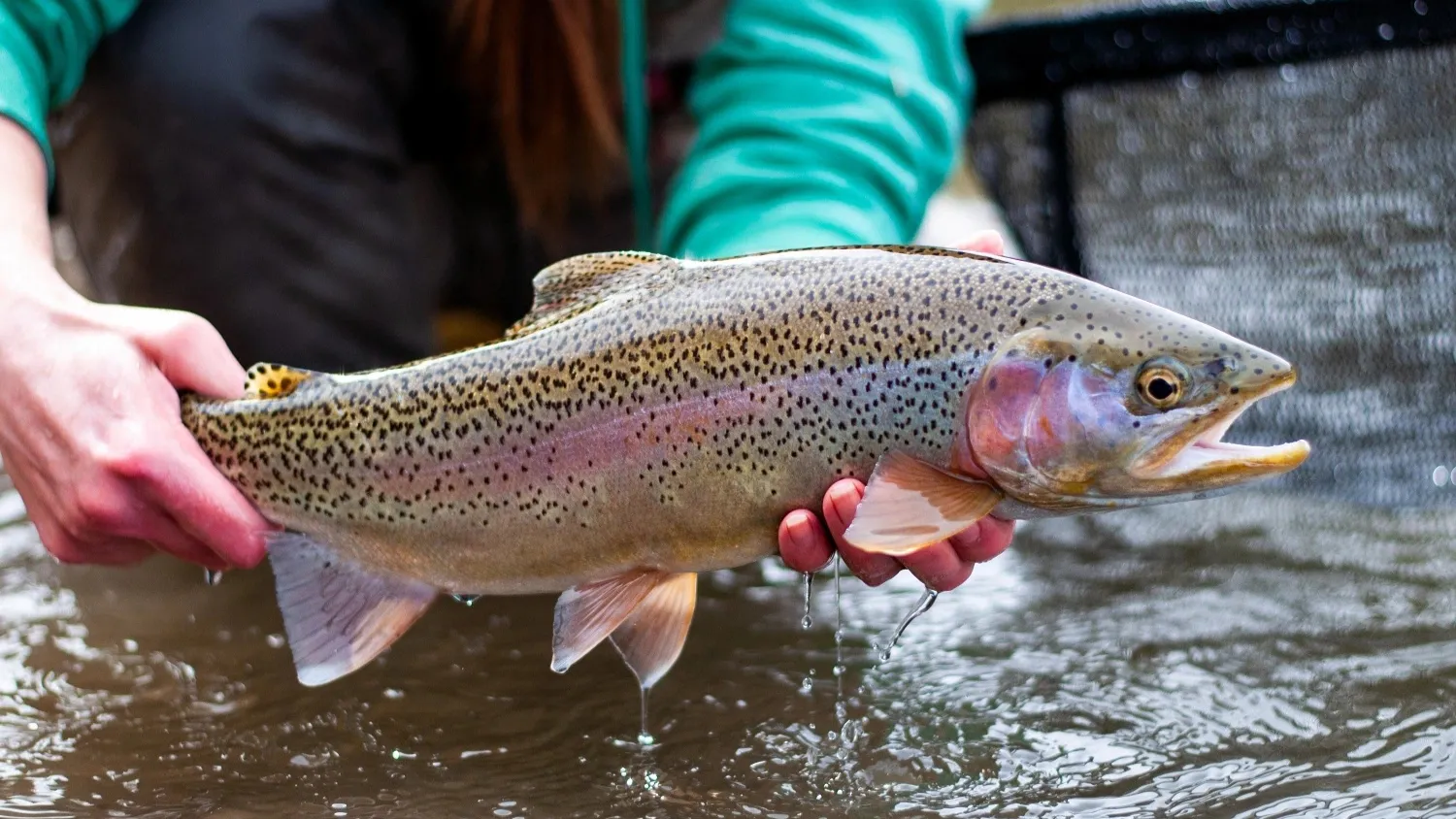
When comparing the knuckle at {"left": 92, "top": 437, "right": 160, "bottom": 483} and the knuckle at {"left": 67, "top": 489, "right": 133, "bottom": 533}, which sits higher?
the knuckle at {"left": 92, "top": 437, "right": 160, "bottom": 483}

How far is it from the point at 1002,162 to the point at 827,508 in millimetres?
1602

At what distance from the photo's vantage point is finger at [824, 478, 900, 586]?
1503mm

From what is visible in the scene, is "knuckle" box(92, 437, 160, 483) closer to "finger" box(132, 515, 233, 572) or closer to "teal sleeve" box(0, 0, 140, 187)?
"finger" box(132, 515, 233, 572)

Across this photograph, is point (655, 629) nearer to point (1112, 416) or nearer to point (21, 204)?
point (1112, 416)

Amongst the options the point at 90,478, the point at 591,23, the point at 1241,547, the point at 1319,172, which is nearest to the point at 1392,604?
the point at 1241,547

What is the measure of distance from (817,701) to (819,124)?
3.27ft

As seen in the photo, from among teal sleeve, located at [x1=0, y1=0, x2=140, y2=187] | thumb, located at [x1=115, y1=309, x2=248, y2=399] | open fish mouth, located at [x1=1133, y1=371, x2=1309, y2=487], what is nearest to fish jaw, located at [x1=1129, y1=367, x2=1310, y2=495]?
open fish mouth, located at [x1=1133, y1=371, x2=1309, y2=487]

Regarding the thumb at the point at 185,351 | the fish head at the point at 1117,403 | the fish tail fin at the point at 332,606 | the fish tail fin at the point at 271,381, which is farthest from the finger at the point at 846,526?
the thumb at the point at 185,351

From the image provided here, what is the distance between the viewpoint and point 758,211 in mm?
2301

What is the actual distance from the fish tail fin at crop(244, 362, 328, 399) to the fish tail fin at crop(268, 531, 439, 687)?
0.17m

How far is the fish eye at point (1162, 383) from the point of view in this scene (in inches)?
57.0

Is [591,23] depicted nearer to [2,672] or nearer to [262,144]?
[262,144]

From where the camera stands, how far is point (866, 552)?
1582 millimetres

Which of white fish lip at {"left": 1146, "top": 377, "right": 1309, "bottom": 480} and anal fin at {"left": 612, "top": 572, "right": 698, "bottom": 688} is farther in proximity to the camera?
anal fin at {"left": 612, "top": 572, "right": 698, "bottom": 688}
